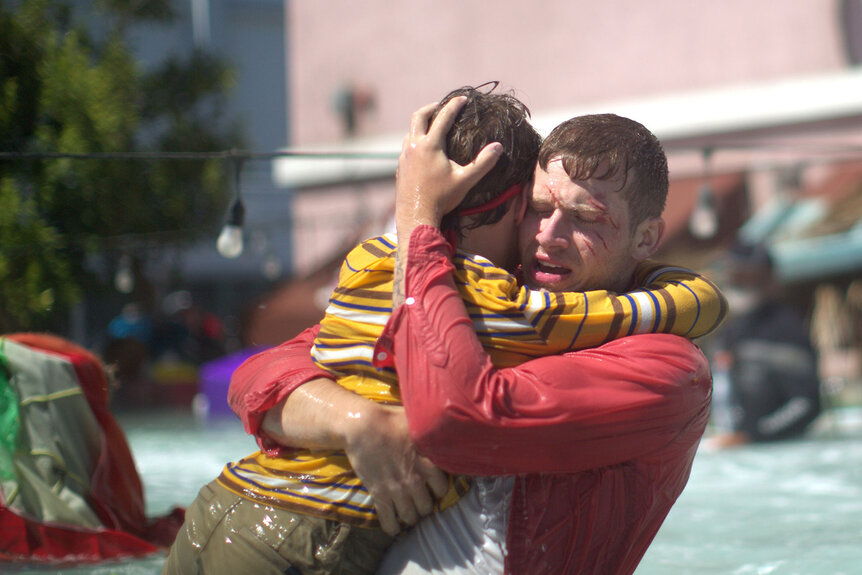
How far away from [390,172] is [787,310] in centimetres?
942

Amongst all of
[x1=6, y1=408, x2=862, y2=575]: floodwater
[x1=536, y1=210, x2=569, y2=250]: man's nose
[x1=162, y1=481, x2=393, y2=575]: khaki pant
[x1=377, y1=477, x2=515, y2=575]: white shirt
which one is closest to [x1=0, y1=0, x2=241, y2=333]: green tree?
[x1=6, y1=408, x2=862, y2=575]: floodwater

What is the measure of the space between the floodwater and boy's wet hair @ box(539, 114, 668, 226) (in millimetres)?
1988

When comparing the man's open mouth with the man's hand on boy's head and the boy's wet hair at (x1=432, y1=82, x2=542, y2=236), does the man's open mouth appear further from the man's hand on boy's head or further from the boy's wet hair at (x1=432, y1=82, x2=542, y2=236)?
the man's hand on boy's head

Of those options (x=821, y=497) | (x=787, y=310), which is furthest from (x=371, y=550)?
(x=787, y=310)

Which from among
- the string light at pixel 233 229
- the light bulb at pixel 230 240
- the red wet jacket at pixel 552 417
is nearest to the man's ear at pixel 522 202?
the red wet jacket at pixel 552 417

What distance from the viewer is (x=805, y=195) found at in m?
12.1

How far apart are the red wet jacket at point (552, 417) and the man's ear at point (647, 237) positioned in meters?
0.23

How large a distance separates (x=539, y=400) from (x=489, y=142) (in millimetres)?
521

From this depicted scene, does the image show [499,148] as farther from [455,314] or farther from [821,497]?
[821,497]

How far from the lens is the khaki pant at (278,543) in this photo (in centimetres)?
197

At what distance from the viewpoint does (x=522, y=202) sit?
2102 mm

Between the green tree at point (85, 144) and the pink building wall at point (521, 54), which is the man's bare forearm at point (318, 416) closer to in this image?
the green tree at point (85, 144)

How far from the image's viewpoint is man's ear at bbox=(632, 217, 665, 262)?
2.11 m

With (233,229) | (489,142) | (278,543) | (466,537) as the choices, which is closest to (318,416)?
(278,543)
